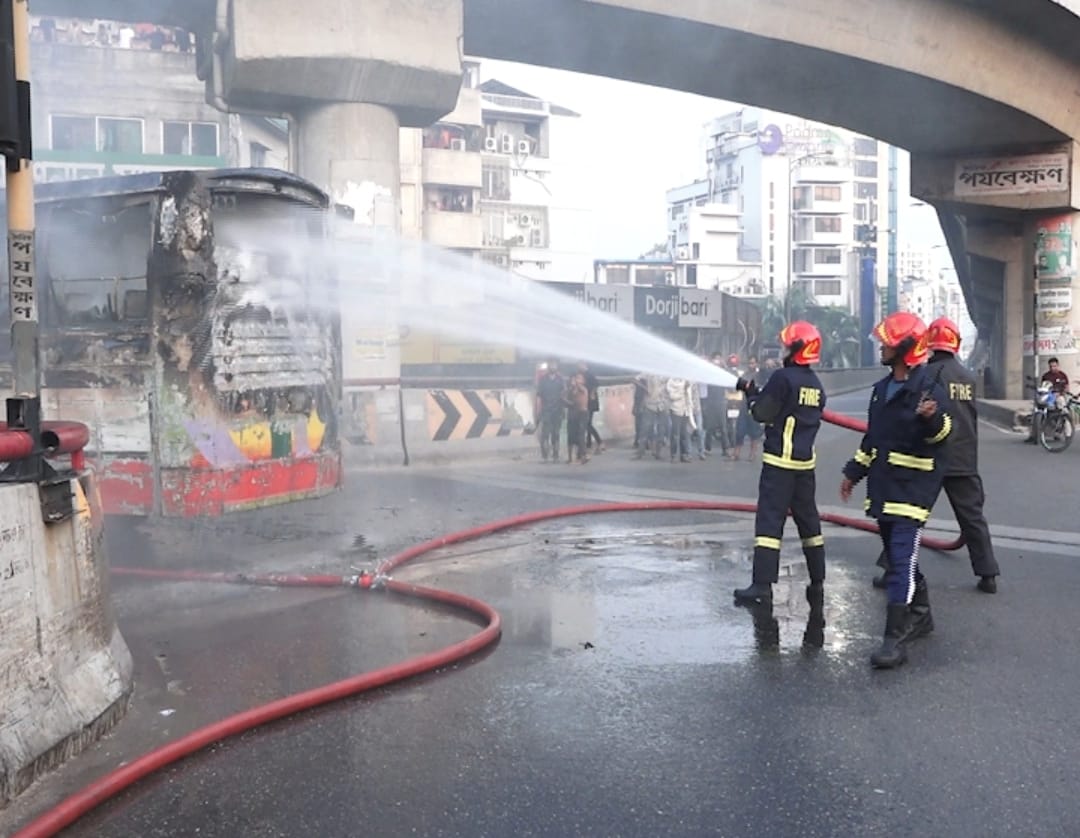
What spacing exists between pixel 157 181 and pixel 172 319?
44.3 inches

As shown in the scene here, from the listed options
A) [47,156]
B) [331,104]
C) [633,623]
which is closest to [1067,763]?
[633,623]

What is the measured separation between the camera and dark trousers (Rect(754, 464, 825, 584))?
5856 mm

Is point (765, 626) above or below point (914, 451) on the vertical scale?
below

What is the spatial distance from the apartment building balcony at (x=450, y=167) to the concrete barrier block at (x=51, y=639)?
4197 cm

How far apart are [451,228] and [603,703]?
4180 centimetres

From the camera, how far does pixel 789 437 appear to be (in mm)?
5859

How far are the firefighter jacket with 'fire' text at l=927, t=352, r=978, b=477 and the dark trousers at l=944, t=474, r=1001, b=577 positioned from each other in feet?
0.21

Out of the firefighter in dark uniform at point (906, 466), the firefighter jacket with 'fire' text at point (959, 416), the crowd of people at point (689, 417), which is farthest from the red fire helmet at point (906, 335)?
the crowd of people at point (689, 417)

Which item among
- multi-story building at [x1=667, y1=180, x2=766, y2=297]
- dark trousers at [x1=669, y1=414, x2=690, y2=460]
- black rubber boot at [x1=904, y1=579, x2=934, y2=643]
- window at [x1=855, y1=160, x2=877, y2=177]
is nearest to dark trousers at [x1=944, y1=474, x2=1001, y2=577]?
black rubber boot at [x1=904, y1=579, x2=934, y2=643]

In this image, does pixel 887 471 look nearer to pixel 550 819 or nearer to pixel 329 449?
pixel 550 819

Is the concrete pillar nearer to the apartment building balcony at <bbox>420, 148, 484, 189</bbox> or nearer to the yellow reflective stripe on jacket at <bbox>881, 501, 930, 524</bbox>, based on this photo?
the yellow reflective stripe on jacket at <bbox>881, 501, 930, 524</bbox>

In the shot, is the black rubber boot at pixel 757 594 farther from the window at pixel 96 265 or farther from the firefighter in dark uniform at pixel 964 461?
the window at pixel 96 265

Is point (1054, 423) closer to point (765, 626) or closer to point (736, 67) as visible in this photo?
point (736, 67)

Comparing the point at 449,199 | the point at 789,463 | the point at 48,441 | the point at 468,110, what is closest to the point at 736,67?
the point at 789,463
